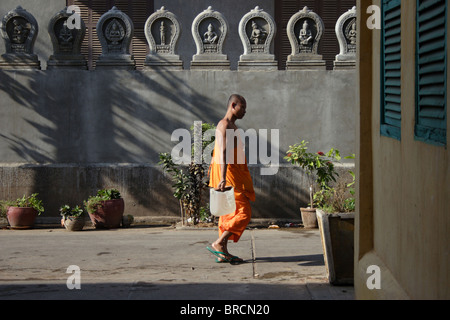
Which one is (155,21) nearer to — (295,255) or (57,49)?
(57,49)

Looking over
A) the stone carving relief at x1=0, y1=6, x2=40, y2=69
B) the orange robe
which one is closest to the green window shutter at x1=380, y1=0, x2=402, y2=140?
the orange robe

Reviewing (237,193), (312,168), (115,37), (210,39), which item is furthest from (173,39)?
(237,193)

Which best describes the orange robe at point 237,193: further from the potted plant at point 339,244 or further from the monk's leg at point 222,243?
the potted plant at point 339,244

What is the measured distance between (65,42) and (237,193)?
4.61 meters

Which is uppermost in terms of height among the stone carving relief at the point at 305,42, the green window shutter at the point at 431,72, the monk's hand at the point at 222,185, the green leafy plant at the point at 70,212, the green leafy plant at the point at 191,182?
the stone carving relief at the point at 305,42

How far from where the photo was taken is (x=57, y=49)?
1121 centimetres

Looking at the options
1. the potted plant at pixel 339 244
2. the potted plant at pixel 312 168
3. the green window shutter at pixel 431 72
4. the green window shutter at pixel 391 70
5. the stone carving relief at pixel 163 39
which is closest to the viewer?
the green window shutter at pixel 431 72

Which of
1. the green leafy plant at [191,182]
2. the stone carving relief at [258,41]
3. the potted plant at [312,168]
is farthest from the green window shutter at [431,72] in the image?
the stone carving relief at [258,41]

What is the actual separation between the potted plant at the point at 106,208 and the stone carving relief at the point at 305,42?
3.31 meters

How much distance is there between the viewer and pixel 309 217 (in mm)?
10594

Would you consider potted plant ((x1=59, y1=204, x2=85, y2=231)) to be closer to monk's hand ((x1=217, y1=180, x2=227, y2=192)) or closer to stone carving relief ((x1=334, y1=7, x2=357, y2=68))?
monk's hand ((x1=217, y1=180, x2=227, y2=192))

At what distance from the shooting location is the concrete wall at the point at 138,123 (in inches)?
433

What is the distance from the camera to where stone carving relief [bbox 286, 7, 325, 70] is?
1100 centimetres

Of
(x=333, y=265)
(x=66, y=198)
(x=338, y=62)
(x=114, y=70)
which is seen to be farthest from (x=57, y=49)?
(x=333, y=265)
